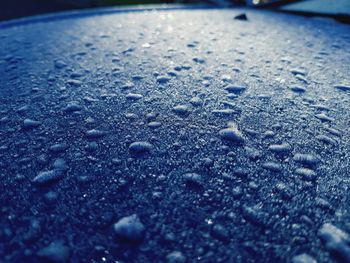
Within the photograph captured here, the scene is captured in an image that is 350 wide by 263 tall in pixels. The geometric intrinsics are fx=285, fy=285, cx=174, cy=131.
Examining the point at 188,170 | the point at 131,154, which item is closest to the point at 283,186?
the point at 188,170

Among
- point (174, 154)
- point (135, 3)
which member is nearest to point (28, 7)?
point (135, 3)

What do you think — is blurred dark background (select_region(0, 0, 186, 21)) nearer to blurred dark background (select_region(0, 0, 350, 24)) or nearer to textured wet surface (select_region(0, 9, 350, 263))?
blurred dark background (select_region(0, 0, 350, 24))

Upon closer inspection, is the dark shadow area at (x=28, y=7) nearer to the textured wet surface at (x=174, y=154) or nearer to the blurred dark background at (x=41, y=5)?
the blurred dark background at (x=41, y=5)

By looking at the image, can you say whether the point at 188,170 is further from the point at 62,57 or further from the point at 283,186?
the point at 62,57

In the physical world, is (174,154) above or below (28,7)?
below

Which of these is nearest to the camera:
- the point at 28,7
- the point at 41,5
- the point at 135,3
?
the point at 28,7

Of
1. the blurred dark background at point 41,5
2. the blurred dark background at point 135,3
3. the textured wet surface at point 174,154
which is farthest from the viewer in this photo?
the blurred dark background at point 41,5

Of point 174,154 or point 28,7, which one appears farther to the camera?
point 28,7

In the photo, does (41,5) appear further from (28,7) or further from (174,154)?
(174,154)

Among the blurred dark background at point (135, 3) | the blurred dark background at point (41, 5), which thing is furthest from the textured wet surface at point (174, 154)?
the blurred dark background at point (41, 5)
